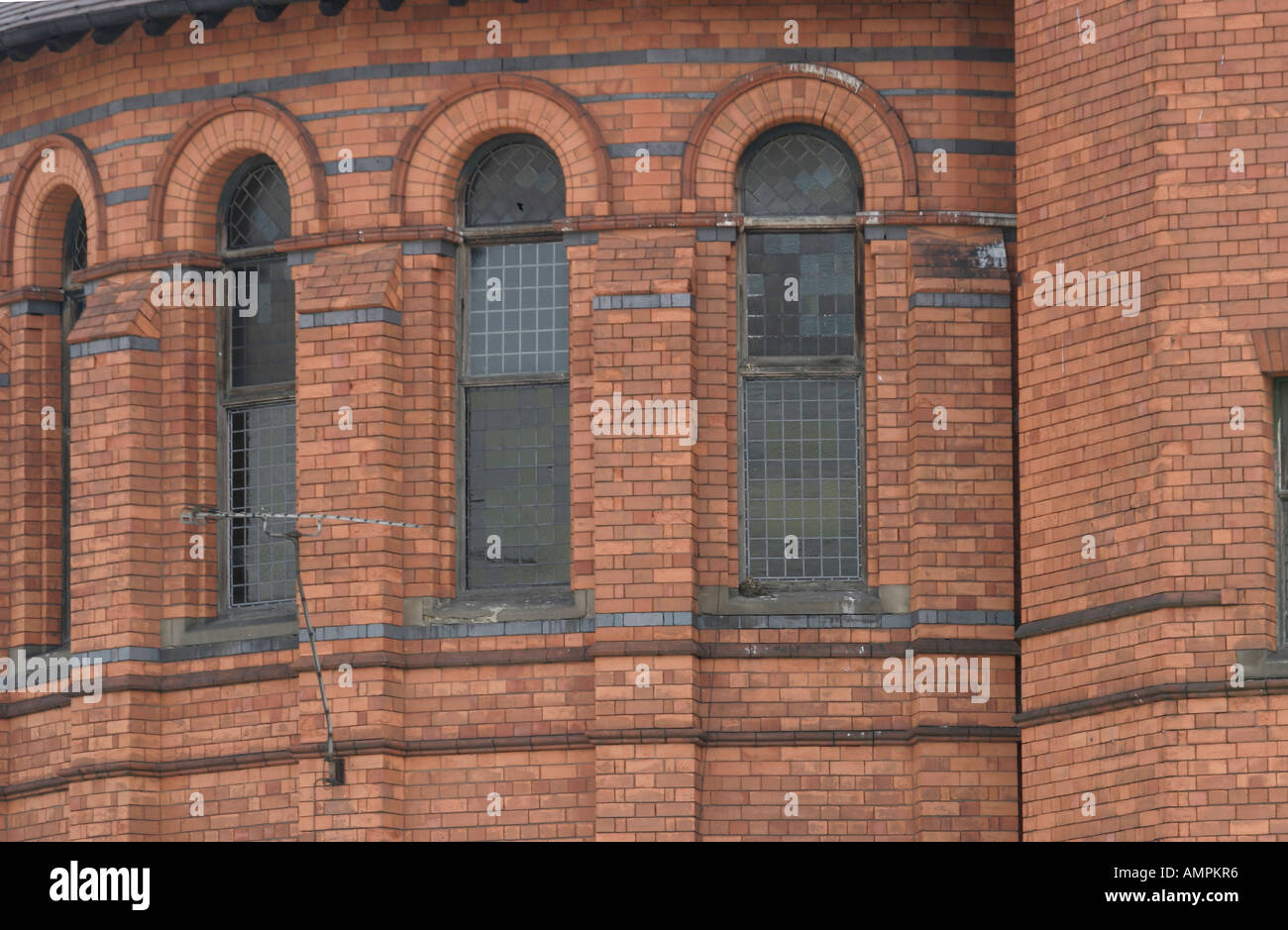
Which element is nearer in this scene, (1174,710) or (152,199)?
(1174,710)

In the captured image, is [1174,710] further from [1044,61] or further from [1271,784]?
[1044,61]

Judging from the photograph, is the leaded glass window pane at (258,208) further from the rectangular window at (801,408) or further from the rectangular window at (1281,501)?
the rectangular window at (1281,501)

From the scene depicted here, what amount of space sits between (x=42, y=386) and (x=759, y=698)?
7754 mm

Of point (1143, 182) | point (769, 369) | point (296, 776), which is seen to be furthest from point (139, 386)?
point (1143, 182)

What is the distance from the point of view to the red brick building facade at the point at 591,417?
25109 millimetres

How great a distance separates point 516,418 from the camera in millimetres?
26578

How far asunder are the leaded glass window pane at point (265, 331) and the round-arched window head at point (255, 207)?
0.25 m

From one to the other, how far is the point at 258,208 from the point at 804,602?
243 inches

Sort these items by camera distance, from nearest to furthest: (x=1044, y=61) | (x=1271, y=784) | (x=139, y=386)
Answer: (x=1271, y=784) < (x=1044, y=61) < (x=139, y=386)

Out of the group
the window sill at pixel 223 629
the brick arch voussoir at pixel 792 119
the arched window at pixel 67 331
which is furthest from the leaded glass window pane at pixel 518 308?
the arched window at pixel 67 331

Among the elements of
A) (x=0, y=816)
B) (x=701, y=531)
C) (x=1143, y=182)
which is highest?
(x=1143, y=182)

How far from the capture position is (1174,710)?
74.8 feet

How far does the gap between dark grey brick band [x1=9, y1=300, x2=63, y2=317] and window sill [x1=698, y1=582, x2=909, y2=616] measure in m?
7.12

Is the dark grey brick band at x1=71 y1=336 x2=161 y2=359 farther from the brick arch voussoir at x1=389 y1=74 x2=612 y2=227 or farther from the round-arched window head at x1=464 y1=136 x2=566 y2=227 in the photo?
the round-arched window head at x1=464 y1=136 x2=566 y2=227
